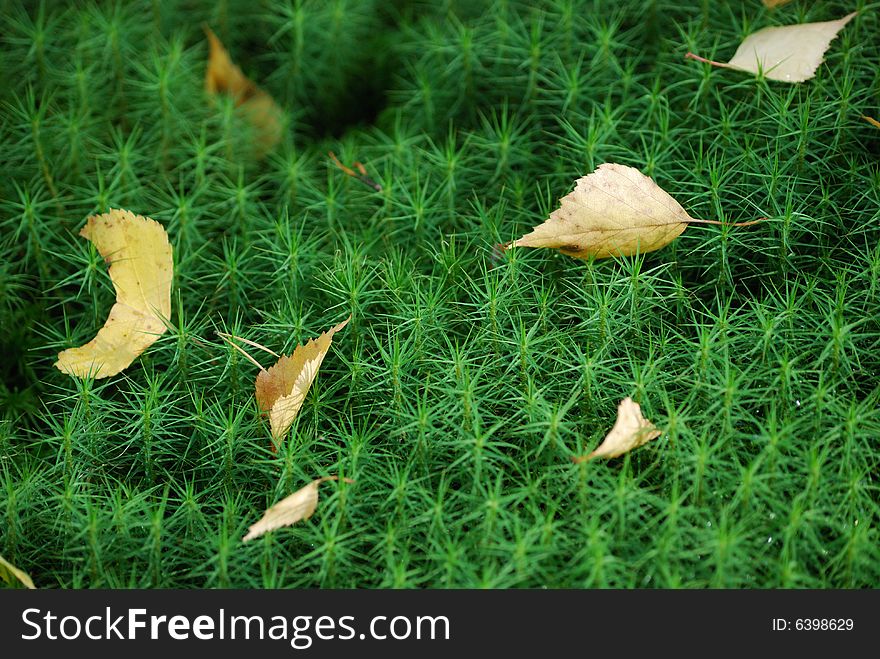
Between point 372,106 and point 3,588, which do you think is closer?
point 3,588

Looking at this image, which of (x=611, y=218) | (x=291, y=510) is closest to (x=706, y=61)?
(x=611, y=218)

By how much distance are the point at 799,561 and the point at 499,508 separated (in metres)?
0.51

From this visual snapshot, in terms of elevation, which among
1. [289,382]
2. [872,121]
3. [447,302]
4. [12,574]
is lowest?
[12,574]

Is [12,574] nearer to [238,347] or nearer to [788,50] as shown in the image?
[238,347]

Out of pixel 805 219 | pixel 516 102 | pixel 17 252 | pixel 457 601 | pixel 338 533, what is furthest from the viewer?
pixel 516 102

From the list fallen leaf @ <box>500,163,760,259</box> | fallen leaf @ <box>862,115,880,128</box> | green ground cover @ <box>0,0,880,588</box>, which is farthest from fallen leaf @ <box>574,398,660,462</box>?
fallen leaf @ <box>862,115,880,128</box>

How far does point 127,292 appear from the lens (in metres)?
1.87

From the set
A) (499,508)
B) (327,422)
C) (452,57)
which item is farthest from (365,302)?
(452,57)

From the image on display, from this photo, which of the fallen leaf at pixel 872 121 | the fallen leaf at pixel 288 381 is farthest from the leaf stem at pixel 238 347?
the fallen leaf at pixel 872 121

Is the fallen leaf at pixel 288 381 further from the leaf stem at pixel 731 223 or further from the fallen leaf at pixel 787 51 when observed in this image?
the fallen leaf at pixel 787 51

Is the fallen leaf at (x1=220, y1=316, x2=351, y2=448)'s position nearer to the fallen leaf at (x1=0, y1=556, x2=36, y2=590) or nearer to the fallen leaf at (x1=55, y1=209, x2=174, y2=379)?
the fallen leaf at (x1=55, y1=209, x2=174, y2=379)

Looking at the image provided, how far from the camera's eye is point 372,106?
248cm

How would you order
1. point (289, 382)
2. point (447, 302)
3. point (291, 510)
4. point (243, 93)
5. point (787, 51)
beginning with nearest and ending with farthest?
point (291, 510) → point (289, 382) → point (447, 302) → point (787, 51) → point (243, 93)

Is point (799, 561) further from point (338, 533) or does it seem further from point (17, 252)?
point (17, 252)
